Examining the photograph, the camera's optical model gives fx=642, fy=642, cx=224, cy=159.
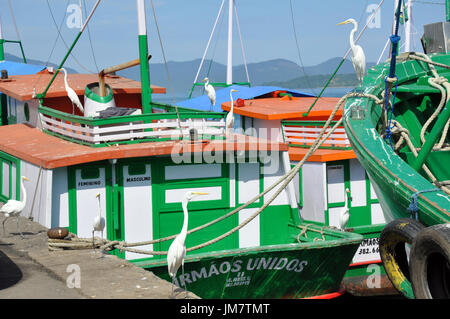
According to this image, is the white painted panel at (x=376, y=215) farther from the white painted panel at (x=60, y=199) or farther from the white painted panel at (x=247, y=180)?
the white painted panel at (x=60, y=199)

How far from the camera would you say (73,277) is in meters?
7.57

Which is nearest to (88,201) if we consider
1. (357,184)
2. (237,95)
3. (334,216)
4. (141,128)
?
(141,128)

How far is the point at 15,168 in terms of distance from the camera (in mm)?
13297

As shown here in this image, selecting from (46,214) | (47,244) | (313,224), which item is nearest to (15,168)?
(46,214)

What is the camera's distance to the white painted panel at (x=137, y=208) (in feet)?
38.0

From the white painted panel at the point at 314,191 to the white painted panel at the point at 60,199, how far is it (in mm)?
5976

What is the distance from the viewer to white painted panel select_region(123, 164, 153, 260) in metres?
11.6

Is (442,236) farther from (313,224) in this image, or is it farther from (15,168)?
(15,168)

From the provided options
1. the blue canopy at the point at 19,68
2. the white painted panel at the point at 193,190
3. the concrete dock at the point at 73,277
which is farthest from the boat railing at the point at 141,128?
the blue canopy at the point at 19,68

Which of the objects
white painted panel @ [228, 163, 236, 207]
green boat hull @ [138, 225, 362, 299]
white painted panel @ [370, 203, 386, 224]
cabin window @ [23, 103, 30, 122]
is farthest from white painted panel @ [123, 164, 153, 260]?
white painted panel @ [370, 203, 386, 224]

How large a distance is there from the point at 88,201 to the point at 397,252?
20.1 feet

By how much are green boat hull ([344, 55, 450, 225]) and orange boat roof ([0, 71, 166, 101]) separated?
8227 millimetres
